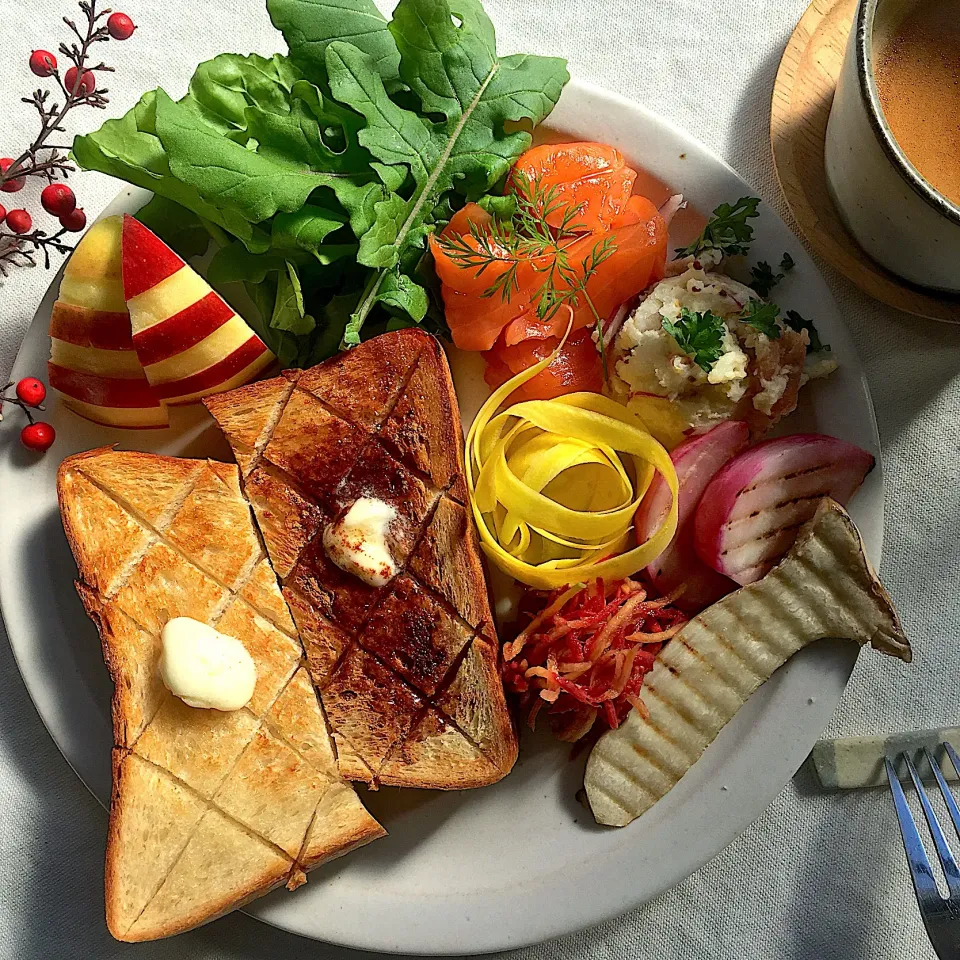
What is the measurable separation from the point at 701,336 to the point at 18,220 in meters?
1.86

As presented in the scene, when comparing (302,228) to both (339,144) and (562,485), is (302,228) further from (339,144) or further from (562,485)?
(562,485)

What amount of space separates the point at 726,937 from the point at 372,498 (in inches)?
60.9

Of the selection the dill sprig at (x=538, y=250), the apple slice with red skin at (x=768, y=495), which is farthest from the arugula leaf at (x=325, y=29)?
the apple slice with red skin at (x=768, y=495)

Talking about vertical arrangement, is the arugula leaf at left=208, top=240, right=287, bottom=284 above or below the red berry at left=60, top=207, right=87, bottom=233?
above

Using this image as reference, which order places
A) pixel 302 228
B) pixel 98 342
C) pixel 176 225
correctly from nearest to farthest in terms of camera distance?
pixel 302 228 → pixel 98 342 → pixel 176 225

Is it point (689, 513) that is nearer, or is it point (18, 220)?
point (689, 513)

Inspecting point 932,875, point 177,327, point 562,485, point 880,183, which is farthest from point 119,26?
point 932,875

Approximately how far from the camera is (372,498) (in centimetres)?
210

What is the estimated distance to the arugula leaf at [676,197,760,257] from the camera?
215 cm

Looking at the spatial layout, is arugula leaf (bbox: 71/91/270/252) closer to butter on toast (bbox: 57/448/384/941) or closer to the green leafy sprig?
the green leafy sprig

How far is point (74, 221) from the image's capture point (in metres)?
2.33

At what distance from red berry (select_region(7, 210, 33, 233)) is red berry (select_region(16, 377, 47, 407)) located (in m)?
0.50

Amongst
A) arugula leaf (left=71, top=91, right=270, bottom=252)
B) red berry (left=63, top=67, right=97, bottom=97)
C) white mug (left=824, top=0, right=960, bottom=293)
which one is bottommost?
red berry (left=63, top=67, right=97, bottom=97)

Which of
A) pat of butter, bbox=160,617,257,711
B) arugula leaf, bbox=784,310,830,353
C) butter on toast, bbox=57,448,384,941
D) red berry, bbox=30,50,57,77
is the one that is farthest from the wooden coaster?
red berry, bbox=30,50,57,77
